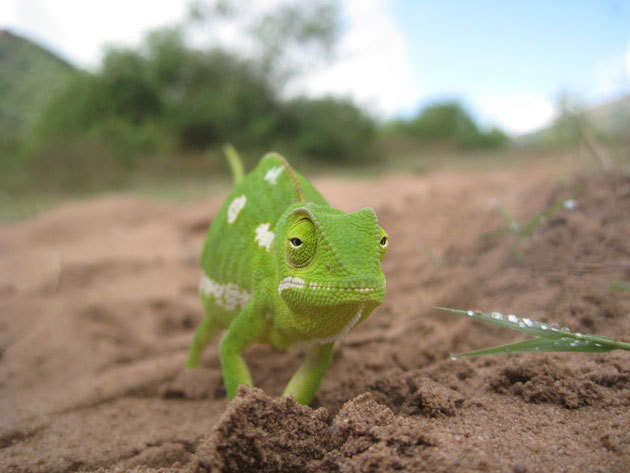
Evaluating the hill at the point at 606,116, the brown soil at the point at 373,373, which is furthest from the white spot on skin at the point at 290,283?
the hill at the point at 606,116

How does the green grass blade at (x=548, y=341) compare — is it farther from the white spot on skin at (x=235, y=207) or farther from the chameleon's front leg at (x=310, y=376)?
the white spot on skin at (x=235, y=207)

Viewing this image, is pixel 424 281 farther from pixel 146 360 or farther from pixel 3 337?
pixel 3 337

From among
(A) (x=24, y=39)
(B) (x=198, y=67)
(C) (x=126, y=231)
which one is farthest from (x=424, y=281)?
(B) (x=198, y=67)

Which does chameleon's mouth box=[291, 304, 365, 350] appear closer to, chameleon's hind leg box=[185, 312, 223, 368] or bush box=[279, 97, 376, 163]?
chameleon's hind leg box=[185, 312, 223, 368]

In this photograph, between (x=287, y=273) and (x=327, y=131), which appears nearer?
(x=287, y=273)

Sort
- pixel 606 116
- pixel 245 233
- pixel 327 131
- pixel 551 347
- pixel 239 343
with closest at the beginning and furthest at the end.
A: pixel 551 347, pixel 239 343, pixel 245 233, pixel 606 116, pixel 327 131

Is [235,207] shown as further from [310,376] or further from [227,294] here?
[310,376]

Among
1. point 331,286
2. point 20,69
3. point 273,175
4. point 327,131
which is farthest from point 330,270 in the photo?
point 327,131
